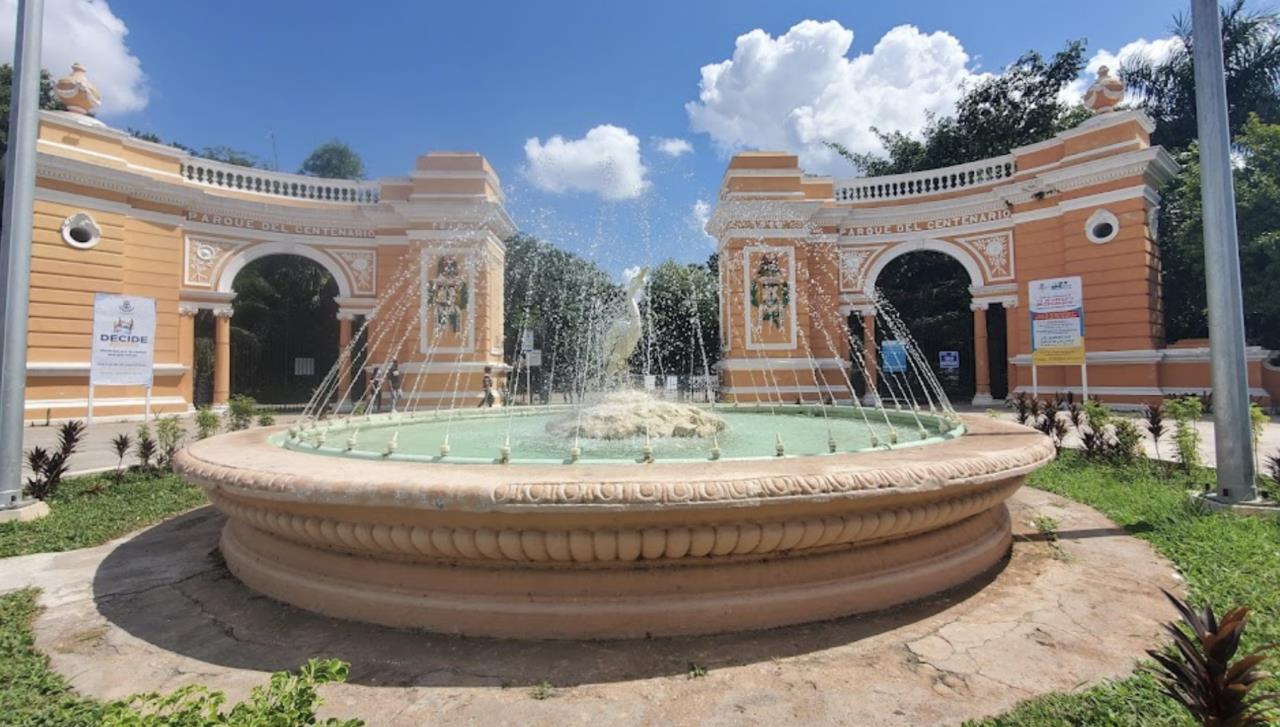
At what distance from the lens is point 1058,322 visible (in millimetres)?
14570

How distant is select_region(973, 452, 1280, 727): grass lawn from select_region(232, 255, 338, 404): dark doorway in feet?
83.6

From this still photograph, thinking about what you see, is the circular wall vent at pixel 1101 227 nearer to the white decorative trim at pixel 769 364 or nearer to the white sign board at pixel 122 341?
the white decorative trim at pixel 769 364

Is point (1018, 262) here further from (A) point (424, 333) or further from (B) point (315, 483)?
(B) point (315, 483)

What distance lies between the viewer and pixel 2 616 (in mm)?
2979

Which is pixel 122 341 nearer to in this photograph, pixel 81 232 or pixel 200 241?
Answer: pixel 81 232

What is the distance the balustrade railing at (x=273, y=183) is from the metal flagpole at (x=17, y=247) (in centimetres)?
1203

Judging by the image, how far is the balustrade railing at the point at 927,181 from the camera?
55.8 ft

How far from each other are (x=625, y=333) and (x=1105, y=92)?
15.8 metres

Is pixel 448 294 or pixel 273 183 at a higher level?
pixel 273 183

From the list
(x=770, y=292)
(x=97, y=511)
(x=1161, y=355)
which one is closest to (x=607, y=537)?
(x=97, y=511)

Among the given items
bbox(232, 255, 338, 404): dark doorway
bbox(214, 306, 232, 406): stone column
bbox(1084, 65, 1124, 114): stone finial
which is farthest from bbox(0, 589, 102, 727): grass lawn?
bbox(232, 255, 338, 404): dark doorway

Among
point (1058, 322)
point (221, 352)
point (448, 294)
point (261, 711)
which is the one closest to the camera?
point (261, 711)

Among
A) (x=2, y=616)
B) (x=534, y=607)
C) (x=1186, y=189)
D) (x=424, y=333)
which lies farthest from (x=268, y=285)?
(x=1186, y=189)

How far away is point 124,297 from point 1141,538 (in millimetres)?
17406
